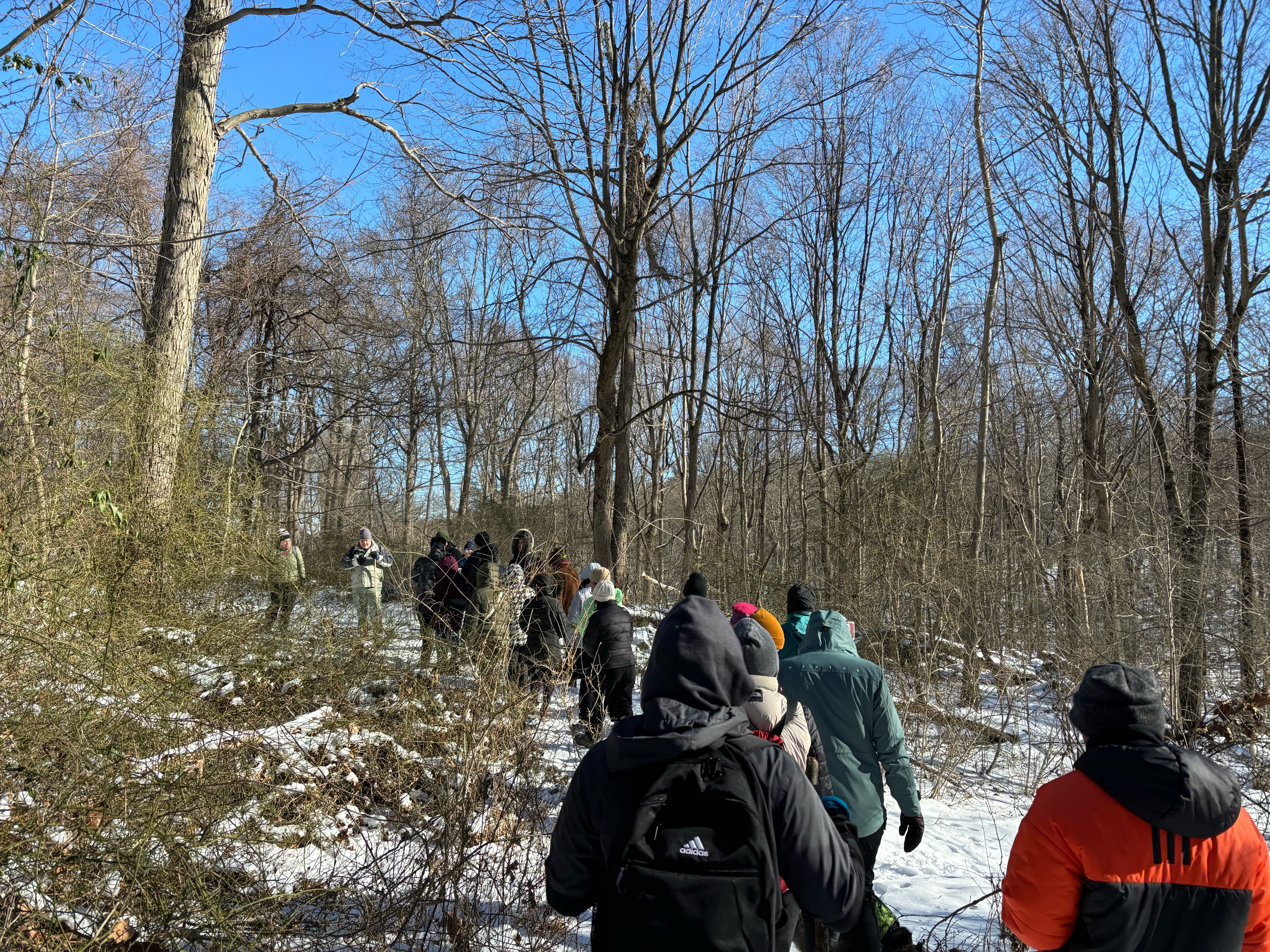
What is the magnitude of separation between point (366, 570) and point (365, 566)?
64 millimetres

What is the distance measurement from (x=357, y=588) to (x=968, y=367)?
23479mm

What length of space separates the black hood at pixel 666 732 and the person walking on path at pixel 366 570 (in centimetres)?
864

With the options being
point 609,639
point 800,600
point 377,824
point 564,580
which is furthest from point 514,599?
point 564,580

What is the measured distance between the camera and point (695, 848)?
1689 mm

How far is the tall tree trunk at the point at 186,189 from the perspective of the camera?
8.23m

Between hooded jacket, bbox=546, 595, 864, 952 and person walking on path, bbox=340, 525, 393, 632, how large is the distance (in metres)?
8.53

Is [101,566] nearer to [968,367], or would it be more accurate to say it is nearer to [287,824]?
[287,824]

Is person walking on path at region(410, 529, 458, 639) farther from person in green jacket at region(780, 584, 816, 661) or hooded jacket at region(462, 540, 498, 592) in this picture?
person in green jacket at region(780, 584, 816, 661)

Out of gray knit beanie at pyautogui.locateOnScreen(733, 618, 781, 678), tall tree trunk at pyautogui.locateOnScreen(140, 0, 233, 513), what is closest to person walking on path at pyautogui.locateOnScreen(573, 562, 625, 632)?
gray knit beanie at pyautogui.locateOnScreen(733, 618, 781, 678)

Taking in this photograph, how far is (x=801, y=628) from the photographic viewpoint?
5047 mm

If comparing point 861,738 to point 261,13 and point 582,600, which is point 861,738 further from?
point 261,13

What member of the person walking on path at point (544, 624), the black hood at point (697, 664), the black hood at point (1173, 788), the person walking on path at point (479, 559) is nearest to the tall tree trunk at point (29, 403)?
the person walking on path at point (479, 559)

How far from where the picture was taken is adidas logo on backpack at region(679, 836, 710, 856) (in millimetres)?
1688

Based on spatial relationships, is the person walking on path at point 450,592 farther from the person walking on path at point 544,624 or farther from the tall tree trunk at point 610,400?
the tall tree trunk at point 610,400
